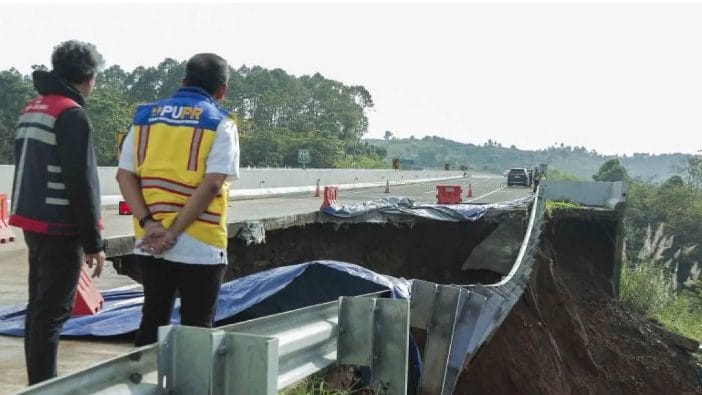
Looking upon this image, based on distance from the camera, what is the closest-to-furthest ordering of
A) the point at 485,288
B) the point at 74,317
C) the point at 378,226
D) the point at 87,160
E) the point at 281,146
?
1. the point at 87,160
2. the point at 74,317
3. the point at 485,288
4. the point at 378,226
5. the point at 281,146

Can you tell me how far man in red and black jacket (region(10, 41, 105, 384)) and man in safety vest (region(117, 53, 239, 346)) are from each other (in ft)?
0.72

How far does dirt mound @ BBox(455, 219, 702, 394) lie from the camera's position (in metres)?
11.8

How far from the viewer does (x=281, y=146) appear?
237 ft

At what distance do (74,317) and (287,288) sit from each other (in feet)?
5.41

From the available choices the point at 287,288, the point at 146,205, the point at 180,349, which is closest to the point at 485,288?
the point at 287,288

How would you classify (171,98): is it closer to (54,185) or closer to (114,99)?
(54,185)

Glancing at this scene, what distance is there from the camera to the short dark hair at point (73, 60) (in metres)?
3.65

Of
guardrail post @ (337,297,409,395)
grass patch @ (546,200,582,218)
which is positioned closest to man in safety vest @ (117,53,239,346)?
guardrail post @ (337,297,409,395)

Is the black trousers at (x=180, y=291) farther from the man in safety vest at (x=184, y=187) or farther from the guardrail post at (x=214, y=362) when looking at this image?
the guardrail post at (x=214, y=362)

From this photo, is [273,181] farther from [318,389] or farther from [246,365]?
[246,365]

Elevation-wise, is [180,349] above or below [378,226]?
above

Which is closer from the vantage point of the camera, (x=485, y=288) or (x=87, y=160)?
(x=87, y=160)

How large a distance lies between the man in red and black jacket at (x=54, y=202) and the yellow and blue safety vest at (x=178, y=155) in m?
0.25

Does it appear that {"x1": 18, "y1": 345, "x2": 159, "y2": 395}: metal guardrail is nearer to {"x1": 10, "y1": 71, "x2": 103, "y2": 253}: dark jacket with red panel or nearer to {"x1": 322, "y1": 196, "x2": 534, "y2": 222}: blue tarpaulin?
{"x1": 10, "y1": 71, "x2": 103, "y2": 253}: dark jacket with red panel
